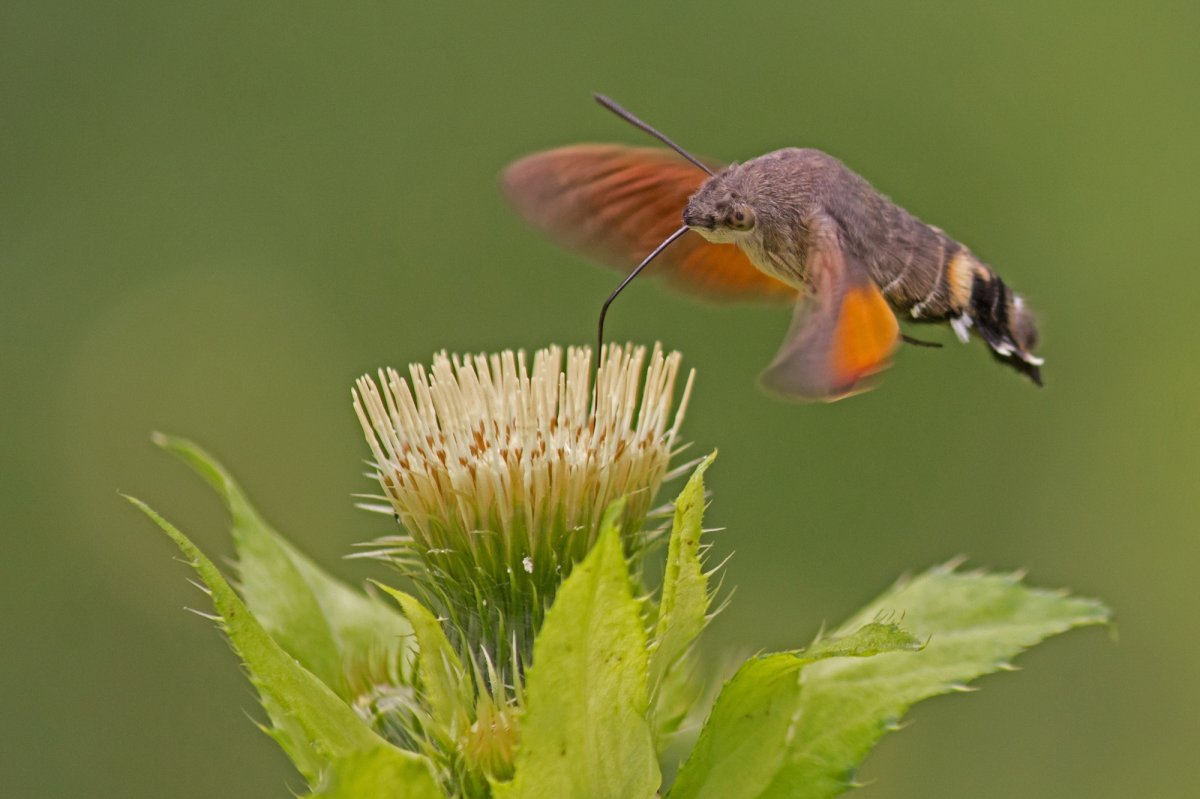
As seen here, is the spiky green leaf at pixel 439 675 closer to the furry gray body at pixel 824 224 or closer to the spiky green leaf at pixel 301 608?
the spiky green leaf at pixel 301 608

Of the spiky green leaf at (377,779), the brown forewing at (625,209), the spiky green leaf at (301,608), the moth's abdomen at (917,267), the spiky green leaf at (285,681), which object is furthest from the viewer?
the brown forewing at (625,209)

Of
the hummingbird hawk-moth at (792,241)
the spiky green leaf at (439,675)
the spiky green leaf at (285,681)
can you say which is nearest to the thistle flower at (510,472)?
the spiky green leaf at (439,675)

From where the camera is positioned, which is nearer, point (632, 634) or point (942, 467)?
point (632, 634)

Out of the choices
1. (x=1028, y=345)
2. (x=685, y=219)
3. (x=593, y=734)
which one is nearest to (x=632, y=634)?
(x=593, y=734)

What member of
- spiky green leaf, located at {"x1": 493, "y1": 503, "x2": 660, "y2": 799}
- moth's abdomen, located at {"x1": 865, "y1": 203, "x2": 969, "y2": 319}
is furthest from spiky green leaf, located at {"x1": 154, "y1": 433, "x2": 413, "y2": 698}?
moth's abdomen, located at {"x1": 865, "y1": 203, "x2": 969, "y2": 319}

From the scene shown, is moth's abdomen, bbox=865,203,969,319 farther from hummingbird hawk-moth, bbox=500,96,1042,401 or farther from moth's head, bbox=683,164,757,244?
moth's head, bbox=683,164,757,244

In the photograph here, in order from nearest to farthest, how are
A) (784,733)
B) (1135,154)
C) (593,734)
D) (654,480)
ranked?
(593,734)
(784,733)
(654,480)
(1135,154)

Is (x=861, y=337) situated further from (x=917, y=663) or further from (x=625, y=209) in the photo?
(x=625, y=209)

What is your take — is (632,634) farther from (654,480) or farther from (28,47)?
(28,47)
